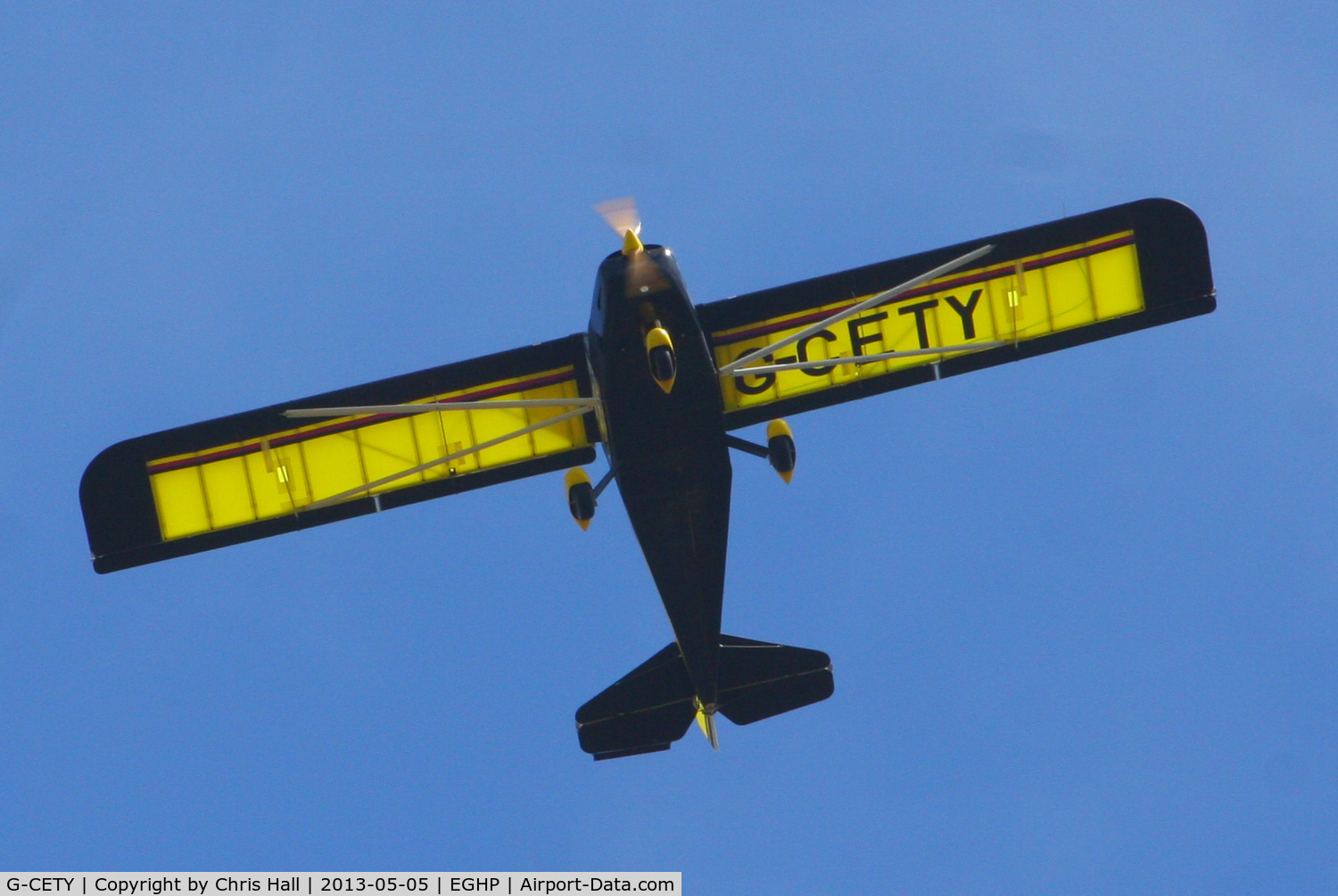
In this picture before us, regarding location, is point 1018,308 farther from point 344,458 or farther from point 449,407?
point 344,458

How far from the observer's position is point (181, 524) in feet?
89.5

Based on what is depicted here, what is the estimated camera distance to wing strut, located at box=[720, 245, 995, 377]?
24188 millimetres

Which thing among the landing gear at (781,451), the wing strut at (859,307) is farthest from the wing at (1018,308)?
the landing gear at (781,451)

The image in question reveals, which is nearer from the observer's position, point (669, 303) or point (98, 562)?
point (669, 303)

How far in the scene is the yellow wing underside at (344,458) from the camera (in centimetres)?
2695

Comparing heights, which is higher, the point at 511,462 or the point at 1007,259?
the point at 1007,259

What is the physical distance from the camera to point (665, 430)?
79.0 ft

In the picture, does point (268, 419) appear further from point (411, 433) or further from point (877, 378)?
point (877, 378)

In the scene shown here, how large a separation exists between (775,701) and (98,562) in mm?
10368

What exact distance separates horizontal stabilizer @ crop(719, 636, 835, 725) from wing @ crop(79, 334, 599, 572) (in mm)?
4012

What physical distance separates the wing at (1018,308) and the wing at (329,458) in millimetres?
2923

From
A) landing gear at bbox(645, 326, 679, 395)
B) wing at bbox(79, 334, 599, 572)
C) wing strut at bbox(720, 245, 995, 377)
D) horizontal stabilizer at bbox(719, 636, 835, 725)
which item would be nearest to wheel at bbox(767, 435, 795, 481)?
wing strut at bbox(720, 245, 995, 377)

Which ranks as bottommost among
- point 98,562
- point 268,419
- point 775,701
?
point 775,701

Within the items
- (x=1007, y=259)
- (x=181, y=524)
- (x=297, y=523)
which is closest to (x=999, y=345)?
(x=1007, y=259)
